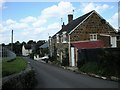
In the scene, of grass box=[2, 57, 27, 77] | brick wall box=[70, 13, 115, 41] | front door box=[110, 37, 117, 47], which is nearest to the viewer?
grass box=[2, 57, 27, 77]

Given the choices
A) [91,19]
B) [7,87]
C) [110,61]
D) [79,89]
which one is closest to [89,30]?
[91,19]

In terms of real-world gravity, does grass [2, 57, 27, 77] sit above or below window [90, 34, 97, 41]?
below

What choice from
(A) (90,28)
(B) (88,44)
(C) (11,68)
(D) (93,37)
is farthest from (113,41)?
(C) (11,68)

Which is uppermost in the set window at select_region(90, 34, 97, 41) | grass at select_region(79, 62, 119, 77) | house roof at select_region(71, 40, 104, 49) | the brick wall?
the brick wall

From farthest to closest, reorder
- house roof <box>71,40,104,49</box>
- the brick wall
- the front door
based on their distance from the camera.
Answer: the brick wall < the front door < house roof <box>71,40,104,49</box>

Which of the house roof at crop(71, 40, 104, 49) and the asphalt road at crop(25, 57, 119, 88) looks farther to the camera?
the house roof at crop(71, 40, 104, 49)

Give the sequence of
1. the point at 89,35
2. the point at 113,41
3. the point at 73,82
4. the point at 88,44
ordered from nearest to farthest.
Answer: the point at 73,82, the point at 88,44, the point at 113,41, the point at 89,35

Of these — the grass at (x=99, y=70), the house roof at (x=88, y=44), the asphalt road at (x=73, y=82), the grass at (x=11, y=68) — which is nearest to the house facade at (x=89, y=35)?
the house roof at (x=88, y=44)

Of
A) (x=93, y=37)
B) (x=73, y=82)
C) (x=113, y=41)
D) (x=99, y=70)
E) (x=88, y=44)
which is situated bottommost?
(x=73, y=82)

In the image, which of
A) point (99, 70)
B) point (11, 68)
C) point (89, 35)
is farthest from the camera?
point (89, 35)

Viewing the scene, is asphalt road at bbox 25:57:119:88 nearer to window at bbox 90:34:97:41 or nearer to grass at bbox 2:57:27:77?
grass at bbox 2:57:27:77

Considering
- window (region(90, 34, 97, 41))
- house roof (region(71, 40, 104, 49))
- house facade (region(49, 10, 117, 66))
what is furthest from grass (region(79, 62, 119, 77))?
window (region(90, 34, 97, 41))

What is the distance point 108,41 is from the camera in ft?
136

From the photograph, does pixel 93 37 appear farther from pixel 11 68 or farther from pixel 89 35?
pixel 11 68
